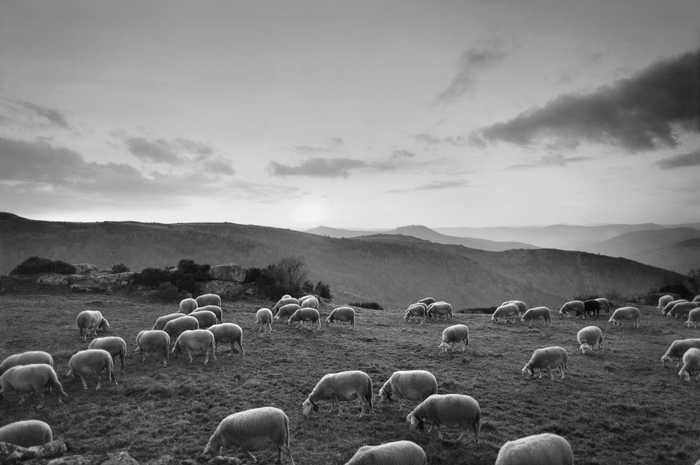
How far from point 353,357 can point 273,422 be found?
346 inches

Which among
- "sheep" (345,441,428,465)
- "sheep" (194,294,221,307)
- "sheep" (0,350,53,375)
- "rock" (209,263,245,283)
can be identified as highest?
"rock" (209,263,245,283)

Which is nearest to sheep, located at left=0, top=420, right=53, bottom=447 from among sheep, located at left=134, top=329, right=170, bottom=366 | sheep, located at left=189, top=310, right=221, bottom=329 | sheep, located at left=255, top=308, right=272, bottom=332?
sheep, located at left=134, top=329, right=170, bottom=366

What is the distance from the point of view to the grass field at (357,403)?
9.04 metres

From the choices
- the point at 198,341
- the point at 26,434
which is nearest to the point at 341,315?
the point at 198,341

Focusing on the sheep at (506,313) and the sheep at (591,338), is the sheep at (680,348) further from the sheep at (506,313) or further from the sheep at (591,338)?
the sheep at (506,313)

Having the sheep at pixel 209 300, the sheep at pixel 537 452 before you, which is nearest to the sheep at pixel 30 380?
the sheep at pixel 537 452

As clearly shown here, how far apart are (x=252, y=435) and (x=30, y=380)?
844cm

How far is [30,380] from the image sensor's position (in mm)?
11094

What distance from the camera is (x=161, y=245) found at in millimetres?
73062

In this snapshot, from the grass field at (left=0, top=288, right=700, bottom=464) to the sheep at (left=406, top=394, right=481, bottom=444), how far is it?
418mm

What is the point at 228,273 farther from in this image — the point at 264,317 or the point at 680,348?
the point at 680,348

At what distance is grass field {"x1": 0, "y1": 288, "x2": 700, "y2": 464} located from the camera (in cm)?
904

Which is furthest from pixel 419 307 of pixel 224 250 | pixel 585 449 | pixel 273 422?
pixel 224 250

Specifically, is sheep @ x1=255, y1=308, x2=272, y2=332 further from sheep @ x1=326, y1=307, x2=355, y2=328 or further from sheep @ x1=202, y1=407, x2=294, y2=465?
sheep @ x1=202, y1=407, x2=294, y2=465
